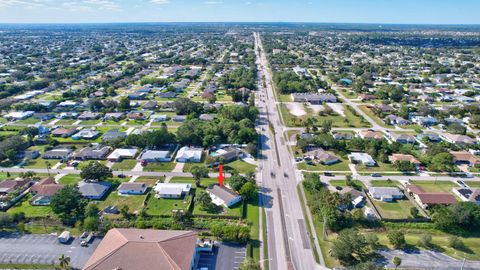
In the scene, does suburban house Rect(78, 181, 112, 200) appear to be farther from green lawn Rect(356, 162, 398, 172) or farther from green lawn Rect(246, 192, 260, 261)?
green lawn Rect(356, 162, 398, 172)

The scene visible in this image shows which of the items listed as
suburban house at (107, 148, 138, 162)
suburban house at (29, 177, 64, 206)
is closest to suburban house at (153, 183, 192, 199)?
suburban house at (107, 148, 138, 162)

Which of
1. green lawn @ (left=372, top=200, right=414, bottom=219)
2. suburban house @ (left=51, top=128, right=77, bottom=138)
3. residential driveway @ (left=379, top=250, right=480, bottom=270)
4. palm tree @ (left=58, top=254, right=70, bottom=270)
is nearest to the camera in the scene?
palm tree @ (left=58, top=254, right=70, bottom=270)

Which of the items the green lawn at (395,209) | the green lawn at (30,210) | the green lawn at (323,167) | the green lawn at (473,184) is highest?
the green lawn at (323,167)

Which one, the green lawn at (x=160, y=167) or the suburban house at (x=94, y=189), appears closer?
the suburban house at (x=94, y=189)

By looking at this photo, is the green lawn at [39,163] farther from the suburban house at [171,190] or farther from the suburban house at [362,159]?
the suburban house at [362,159]

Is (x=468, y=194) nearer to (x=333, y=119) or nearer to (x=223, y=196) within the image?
(x=223, y=196)

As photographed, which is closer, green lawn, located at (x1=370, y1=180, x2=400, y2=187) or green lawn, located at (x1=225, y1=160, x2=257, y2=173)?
green lawn, located at (x1=370, y1=180, x2=400, y2=187)

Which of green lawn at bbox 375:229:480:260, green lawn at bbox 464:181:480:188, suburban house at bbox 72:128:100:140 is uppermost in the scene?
suburban house at bbox 72:128:100:140

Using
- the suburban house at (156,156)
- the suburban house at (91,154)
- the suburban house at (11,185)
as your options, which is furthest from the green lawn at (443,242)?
the suburban house at (11,185)
